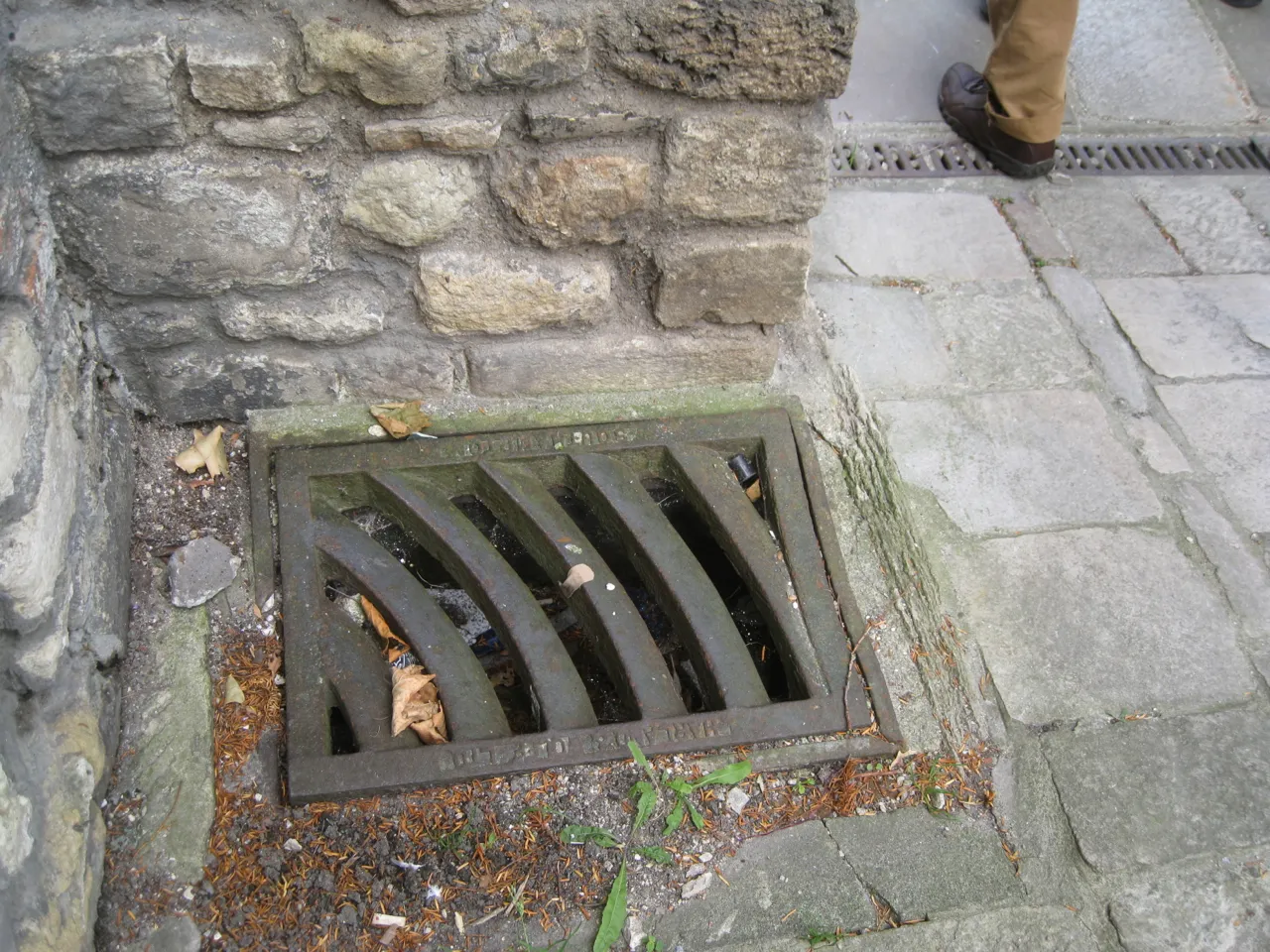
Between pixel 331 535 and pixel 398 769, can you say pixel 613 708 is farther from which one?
pixel 331 535

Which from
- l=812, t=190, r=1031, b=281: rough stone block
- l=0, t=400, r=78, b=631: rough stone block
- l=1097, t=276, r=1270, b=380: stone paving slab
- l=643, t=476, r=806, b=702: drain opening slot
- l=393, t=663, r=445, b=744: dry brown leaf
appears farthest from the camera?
l=812, t=190, r=1031, b=281: rough stone block

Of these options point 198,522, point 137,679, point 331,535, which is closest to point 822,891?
point 331,535

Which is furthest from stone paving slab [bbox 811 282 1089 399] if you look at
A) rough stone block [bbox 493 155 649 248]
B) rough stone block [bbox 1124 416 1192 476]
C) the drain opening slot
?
rough stone block [bbox 493 155 649 248]

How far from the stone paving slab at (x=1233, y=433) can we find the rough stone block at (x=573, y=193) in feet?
4.70

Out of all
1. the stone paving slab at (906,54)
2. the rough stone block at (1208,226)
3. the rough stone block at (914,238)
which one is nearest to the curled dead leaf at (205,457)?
the rough stone block at (914,238)

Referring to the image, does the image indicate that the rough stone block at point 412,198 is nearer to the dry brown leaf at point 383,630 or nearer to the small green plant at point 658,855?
the dry brown leaf at point 383,630

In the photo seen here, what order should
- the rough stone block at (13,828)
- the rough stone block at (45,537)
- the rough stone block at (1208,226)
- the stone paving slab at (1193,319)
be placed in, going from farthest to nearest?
the rough stone block at (1208,226) < the stone paving slab at (1193,319) < the rough stone block at (45,537) < the rough stone block at (13,828)

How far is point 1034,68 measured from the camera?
286 cm

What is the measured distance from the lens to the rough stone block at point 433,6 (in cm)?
146

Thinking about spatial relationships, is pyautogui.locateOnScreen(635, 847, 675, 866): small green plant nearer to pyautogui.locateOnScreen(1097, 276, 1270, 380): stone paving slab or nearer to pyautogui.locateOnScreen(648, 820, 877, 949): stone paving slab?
pyautogui.locateOnScreen(648, 820, 877, 949): stone paving slab

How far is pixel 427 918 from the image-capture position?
1442 mm

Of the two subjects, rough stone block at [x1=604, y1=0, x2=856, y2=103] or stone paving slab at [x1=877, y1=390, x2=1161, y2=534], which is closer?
rough stone block at [x1=604, y1=0, x2=856, y2=103]

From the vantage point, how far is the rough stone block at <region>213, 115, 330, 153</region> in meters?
1.54

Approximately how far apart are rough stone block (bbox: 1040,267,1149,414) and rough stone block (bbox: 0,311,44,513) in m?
2.19
